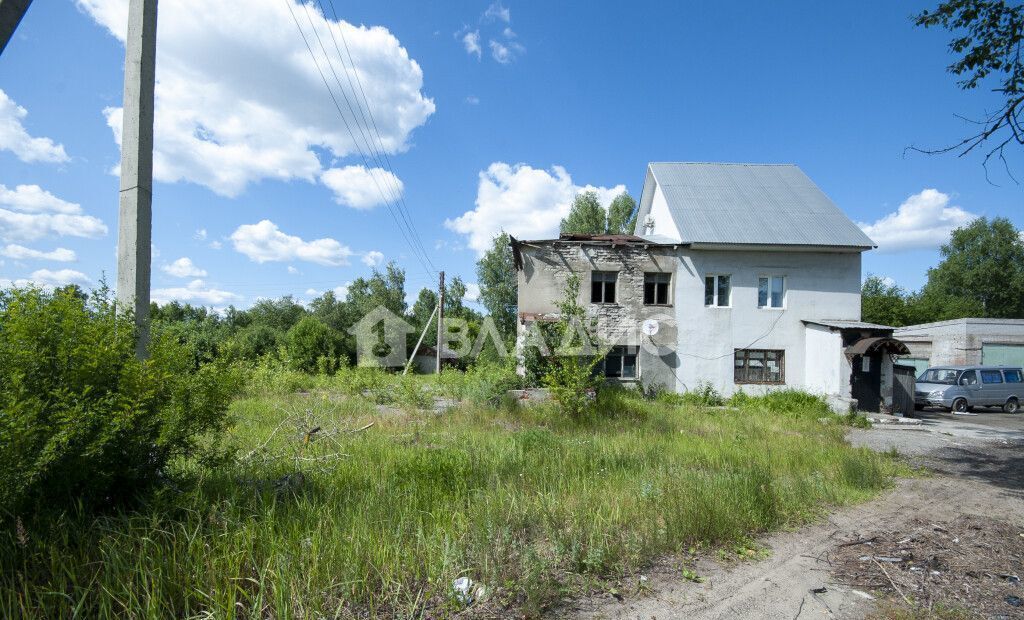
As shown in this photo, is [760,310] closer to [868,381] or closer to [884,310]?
[868,381]

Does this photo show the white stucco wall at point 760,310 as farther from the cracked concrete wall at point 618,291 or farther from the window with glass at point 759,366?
the cracked concrete wall at point 618,291

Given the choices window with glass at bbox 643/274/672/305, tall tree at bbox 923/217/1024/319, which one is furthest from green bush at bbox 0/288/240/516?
tall tree at bbox 923/217/1024/319

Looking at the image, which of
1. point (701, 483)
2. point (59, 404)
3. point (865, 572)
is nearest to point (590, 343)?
point (701, 483)

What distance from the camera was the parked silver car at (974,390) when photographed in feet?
56.7

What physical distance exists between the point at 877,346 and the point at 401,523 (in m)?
17.5

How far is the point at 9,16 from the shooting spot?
2838 millimetres

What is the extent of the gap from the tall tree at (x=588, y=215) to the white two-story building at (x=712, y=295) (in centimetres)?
1432

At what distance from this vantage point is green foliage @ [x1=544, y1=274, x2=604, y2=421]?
10.1 meters

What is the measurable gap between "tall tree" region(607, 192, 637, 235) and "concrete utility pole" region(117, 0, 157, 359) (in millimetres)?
30070

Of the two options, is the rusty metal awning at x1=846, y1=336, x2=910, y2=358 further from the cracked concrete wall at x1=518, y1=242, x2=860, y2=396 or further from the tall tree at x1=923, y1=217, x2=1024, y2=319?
the tall tree at x1=923, y1=217, x2=1024, y2=319

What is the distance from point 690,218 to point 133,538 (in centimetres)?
1885

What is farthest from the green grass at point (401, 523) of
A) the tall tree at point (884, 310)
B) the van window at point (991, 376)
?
the tall tree at point (884, 310)

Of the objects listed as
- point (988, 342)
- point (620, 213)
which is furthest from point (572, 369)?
point (988, 342)

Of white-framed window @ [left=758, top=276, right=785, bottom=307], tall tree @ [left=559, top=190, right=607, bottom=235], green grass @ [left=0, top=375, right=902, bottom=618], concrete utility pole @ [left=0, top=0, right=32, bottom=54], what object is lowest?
green grass @ [left=0, top=375, right=902, bottom=618]
